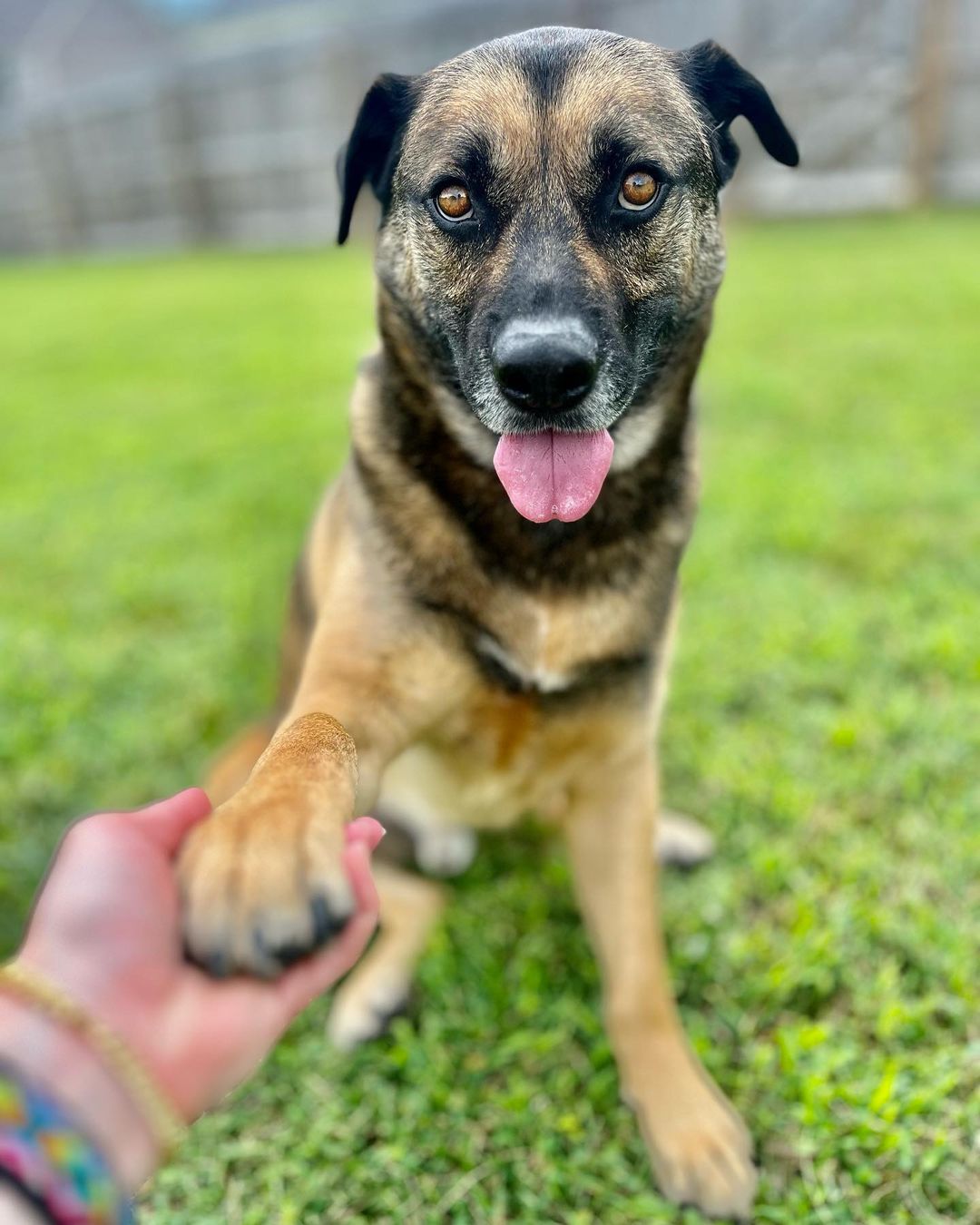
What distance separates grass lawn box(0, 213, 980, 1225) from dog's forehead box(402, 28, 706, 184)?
3.34 ft

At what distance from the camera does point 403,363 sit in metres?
2.09

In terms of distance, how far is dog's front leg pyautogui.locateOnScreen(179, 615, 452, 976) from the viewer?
1.05 m

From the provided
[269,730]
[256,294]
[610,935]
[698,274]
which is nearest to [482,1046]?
[610,935]

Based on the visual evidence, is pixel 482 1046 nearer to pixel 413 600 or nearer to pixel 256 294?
pixel 413 600

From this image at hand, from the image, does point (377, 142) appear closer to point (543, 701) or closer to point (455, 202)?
point (455, 202)

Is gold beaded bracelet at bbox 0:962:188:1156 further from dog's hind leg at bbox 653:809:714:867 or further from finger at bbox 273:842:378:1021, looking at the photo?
dog's hind leg at bbox 653:809:714:867

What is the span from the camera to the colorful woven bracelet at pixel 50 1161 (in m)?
0.87

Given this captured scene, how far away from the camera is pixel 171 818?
47.2 inches

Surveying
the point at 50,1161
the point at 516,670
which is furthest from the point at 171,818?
the point at 516,670

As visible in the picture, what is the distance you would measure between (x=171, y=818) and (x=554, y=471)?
1018mm

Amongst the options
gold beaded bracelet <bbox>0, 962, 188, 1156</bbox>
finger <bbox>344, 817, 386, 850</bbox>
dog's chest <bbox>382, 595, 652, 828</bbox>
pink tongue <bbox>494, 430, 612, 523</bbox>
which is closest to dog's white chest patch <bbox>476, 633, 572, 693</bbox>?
dog's chest <bbox>382, 595, 652, 828</bbox>

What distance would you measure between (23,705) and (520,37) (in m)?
→ 2.72

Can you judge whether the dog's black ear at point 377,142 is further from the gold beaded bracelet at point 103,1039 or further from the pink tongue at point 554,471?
the gold beaded bracelet at point 103,1039

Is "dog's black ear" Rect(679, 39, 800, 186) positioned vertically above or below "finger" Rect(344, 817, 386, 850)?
above
